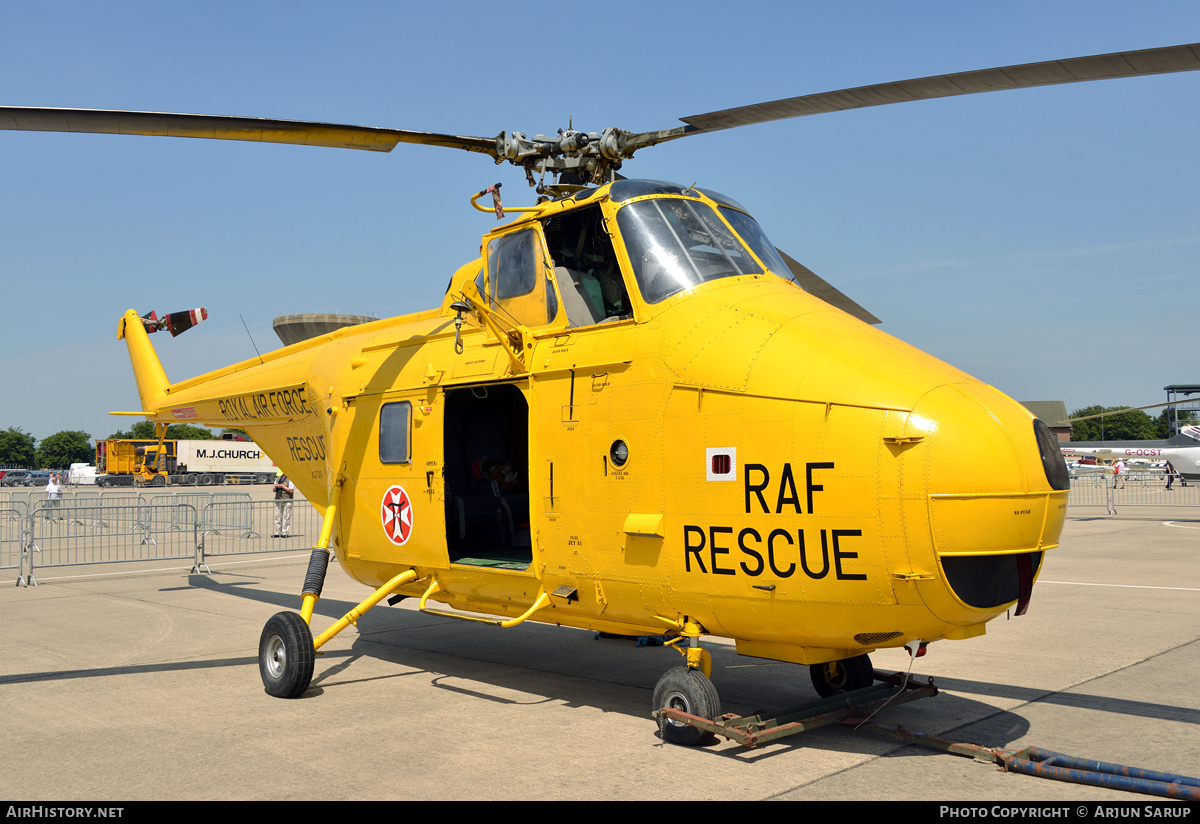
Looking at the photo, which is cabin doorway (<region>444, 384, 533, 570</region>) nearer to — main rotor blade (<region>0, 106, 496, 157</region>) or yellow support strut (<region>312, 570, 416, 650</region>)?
yellow support strut (<region>312, 570, 416, 650</region>)

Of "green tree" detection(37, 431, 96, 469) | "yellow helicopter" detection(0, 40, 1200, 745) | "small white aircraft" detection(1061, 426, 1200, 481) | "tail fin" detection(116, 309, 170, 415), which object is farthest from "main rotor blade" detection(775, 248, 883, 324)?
"green tree" detection(37, 431, 96, 469)

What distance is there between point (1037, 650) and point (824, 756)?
4479 millimetres

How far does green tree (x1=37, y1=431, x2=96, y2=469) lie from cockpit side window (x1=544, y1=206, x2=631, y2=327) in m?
138

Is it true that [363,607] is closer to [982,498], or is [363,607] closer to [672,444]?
[672,444]

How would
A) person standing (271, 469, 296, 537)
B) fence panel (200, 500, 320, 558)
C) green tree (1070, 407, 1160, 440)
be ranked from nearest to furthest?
1. person standing (271, 469, 296, 537)
2. fence panel (200, 500, 320, 558)
3. green tree (1070, 407, 1160, 440)

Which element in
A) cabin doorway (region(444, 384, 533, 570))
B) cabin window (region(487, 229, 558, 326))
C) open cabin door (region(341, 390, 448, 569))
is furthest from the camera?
cabin doorway (region(444, 384, 533, 570))

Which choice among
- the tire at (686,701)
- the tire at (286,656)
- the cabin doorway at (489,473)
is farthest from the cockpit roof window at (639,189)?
the tire at (286,656)

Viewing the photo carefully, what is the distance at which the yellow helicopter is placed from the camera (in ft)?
16.2

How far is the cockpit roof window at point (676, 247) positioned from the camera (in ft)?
20.2

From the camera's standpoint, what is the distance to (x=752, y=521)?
5379mm

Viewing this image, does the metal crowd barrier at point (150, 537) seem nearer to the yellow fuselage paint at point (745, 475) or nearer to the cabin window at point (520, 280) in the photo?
the cabin window at point (520, 280)
